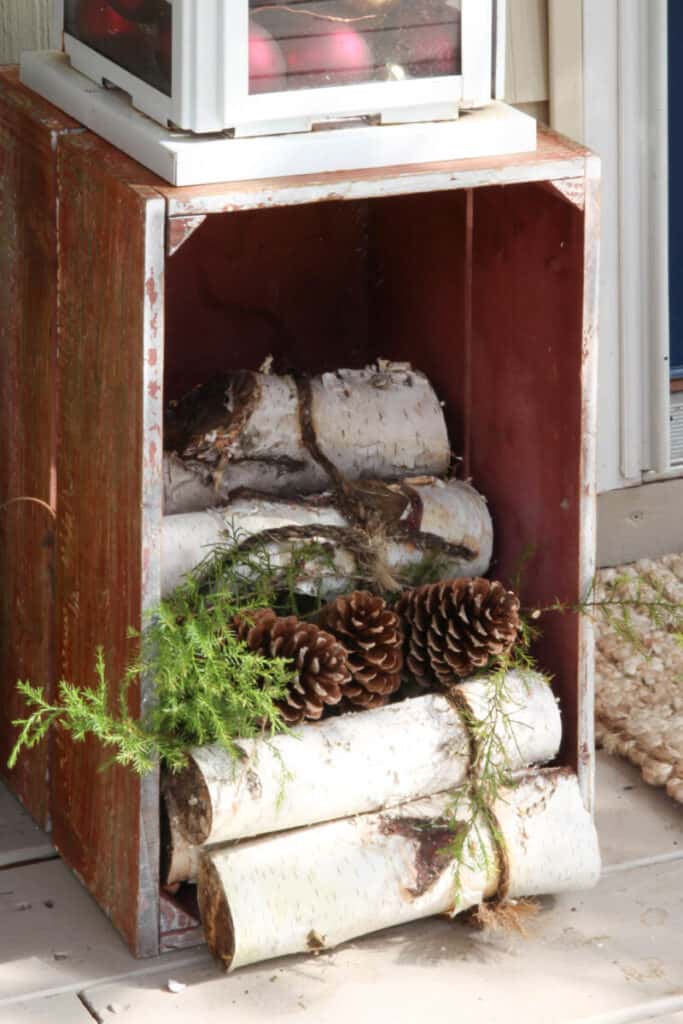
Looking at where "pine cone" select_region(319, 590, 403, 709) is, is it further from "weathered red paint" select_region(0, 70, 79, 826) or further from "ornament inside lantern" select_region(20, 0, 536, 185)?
"ornament inside lantern" select_region(20, 0, 536, 185)

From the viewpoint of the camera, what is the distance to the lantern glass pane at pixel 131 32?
236cm

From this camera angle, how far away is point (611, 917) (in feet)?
8.60

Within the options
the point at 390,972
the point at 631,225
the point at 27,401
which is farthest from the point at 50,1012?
the point at 631,225

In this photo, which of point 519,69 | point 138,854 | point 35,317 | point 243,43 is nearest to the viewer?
point 243,43

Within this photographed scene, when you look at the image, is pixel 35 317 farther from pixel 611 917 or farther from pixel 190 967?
pixel 611 917

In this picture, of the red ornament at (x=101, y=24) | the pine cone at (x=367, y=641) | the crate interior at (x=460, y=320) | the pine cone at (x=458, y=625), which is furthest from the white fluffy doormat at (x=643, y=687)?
the red ornament at (x=101, y=24)

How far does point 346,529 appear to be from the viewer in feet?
8.66

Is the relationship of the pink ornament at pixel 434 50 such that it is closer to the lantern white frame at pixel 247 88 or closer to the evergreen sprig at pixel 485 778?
the lantern white frame at pixel 247 88

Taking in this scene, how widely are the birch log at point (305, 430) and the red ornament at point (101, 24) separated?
1.79 feet

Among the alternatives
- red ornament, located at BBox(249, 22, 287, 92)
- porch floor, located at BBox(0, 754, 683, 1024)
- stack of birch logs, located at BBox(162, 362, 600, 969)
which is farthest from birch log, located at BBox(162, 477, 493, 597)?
red ornament, located at BBox(249, 22, 287, 92)

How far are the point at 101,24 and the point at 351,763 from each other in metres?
1.07

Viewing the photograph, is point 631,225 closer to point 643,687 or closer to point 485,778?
point 643,687

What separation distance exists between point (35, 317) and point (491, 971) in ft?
3.70

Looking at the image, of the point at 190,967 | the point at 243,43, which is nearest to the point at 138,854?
the point at 190,967
